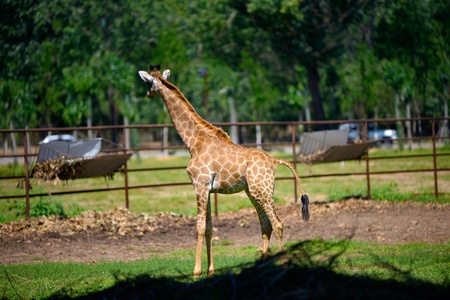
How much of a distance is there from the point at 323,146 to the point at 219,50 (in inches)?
1311

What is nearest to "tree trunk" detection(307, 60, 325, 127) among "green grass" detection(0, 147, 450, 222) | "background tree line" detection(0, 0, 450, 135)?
"background tree line" detection(0, 0, 450, 135)

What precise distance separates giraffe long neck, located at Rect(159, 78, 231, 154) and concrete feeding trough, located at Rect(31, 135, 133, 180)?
3.13 meters

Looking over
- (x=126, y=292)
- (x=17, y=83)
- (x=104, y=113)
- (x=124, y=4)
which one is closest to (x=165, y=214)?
(x=126, y=292)

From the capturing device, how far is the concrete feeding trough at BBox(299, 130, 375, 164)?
1317 cm

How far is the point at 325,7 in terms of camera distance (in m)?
32.9

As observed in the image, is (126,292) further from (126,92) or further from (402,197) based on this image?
(126,92)

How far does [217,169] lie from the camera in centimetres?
802

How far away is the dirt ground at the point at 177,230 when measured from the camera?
32.0 feet

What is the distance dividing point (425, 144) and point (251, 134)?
62.5 ft

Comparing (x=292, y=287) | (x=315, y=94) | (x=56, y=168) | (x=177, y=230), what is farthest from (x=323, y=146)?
(x=315, y=94)

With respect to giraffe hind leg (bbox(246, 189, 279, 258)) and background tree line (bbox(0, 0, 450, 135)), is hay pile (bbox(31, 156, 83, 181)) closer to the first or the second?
giraffe hind leg (bbox(246, 189, 279, 258))

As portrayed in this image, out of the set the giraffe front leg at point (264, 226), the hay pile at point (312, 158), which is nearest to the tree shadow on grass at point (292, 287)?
the giraffe front leg at point (264, 226)

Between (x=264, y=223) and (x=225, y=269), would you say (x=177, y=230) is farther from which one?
(x=225, y=269)

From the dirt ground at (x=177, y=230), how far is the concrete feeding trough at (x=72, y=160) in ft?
2.88
